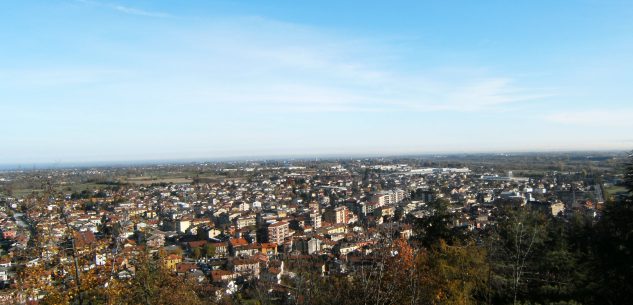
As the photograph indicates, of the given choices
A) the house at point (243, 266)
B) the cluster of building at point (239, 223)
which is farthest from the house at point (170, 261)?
the house at point (243, 266)

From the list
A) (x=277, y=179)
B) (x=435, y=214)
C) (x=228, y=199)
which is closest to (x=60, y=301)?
(x=435, y=214)

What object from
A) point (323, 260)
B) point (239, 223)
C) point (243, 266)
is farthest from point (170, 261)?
point (239, 223)

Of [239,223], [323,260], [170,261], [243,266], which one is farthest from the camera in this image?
[239,223]

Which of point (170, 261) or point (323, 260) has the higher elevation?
point (170, 261)

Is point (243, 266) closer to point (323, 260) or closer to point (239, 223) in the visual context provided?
point (323, 260)

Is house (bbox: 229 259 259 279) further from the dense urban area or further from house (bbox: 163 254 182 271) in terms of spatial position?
house (bbox: 163 254 182 271)

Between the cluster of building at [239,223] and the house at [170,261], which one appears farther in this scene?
the house at [170,261]

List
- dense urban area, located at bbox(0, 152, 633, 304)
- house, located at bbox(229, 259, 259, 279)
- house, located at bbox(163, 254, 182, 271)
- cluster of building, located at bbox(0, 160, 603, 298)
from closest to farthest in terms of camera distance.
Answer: dense urban area, located at bbox(0, 152, 633, 304) < cluster of building, located at bbox(0, 160, 603, 298) < house, located at bbox(163, 254, 182, 271) < house, located at bbox(229, 259, 259, 279)

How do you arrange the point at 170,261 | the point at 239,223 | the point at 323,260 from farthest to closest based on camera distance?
the point at 239,223 → the point at 323,260 → the point at 170,261

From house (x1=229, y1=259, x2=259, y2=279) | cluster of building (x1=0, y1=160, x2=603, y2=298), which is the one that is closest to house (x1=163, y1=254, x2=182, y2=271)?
cluster of building (x1=0, y1=160, x2=603, y2=298)

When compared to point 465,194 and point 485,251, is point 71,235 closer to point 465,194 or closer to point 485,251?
point 485,251

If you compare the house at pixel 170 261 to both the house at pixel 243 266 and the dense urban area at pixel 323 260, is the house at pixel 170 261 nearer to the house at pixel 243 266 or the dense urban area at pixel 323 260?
the dense urban area at pixel 323 260
